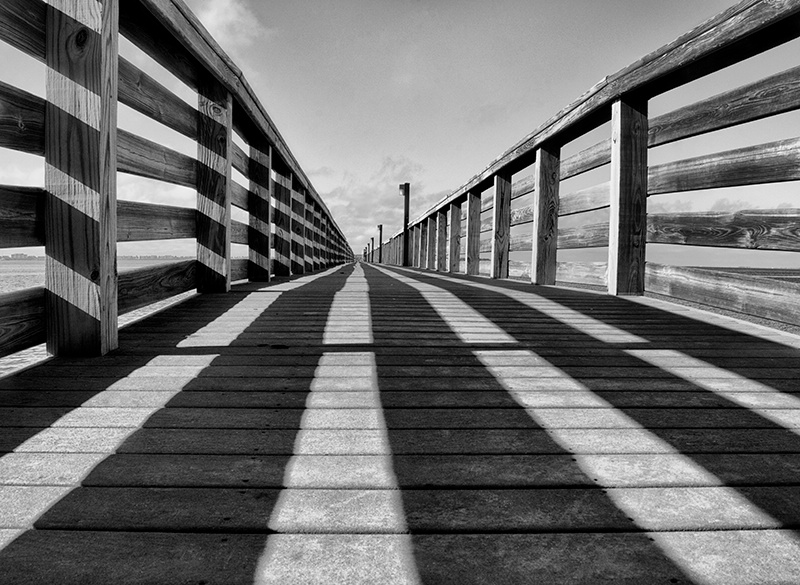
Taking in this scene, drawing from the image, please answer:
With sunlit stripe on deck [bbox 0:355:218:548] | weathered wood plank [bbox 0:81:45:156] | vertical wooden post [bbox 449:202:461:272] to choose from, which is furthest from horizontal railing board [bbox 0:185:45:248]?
vertical wooden post [bbox 449:202:461:272]

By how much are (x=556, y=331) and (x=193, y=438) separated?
1.93 m

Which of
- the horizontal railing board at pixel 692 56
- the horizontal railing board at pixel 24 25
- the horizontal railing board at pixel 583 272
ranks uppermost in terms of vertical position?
the horizontal railing board at pixel 692 56

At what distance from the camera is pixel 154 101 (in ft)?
9.84

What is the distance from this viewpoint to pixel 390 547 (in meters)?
0.94

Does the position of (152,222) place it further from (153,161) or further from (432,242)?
(432,242)

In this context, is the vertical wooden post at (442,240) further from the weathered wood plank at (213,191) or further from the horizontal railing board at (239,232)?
the weathered wood plank at (213,191)

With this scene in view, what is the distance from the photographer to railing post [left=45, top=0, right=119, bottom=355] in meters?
2.14

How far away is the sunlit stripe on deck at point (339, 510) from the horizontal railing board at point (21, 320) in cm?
119

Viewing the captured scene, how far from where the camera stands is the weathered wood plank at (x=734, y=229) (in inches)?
102

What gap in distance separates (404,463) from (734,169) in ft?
8.71

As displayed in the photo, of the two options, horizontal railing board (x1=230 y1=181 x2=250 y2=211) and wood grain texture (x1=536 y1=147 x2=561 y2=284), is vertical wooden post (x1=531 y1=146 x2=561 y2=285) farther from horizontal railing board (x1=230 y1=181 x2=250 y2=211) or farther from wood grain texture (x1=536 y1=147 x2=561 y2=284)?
horizontal railing board (x1=230 y1=181 x2=250 y2=211)

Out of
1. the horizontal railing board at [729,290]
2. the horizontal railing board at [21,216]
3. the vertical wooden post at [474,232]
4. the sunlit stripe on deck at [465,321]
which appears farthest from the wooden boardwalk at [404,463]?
the vertical wooden post at [474,232]

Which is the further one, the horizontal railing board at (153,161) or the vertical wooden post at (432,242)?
the vertical wooden post at (432,242)

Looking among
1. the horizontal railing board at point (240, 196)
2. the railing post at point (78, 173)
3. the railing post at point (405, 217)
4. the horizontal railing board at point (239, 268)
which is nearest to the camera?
the railing post at point (78, 173)
